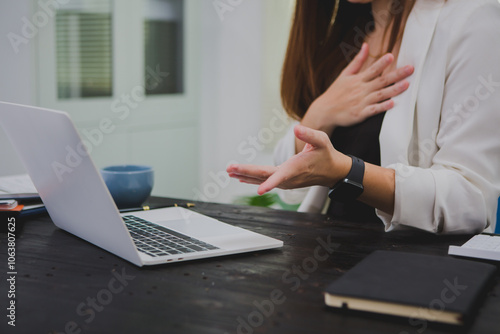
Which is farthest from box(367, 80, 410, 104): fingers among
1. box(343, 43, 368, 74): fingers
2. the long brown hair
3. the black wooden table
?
the black wooden table

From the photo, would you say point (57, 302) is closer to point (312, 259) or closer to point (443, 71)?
point (312, 259)

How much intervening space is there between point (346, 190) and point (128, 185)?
1.51 ft

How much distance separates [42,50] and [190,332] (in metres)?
2.45

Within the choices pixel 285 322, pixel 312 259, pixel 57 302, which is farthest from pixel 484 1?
pixel 57 302

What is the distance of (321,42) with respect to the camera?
1.78m

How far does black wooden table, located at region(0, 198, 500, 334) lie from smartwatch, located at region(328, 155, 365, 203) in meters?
0.07

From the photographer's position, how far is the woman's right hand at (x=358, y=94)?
1438 millimetres

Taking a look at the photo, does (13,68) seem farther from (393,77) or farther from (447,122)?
(447,122)

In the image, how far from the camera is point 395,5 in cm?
155

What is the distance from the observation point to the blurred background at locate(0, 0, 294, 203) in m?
2.99

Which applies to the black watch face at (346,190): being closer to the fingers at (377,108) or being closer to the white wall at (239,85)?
the fingers at (377,108)

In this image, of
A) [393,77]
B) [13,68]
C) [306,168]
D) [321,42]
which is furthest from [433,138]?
[13,68]

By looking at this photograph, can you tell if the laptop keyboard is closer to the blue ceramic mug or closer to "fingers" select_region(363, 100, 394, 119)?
the blue ceramic mug

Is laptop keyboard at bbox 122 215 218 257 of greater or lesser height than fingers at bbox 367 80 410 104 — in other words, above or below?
below
